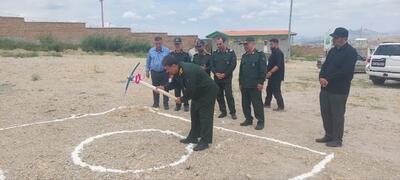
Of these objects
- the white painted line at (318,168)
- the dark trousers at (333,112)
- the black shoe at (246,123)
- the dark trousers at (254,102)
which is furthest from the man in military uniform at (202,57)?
the white painted line at (318,168)

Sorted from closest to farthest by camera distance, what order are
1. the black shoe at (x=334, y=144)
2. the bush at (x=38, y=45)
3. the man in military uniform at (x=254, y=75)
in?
the black shoe at (x=334, y=144) → the man in military uniform at (x=254, y=75) → the bush at (x=38, y=45)

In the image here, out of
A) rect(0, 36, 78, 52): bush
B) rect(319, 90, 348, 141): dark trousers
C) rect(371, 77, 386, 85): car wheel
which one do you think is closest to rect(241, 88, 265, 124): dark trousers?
rect(319, 90, 348, 141): dark trousers

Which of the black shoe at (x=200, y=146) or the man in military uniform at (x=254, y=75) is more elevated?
the man in military uniform at (x=254, y=75)

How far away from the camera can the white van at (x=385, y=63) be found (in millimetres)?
15594

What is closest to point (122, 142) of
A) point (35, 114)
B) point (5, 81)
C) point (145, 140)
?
point (145, 140)

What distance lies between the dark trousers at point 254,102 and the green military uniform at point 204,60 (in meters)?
1.26

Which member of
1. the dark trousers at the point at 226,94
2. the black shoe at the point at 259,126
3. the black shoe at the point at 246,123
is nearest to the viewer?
the black shoe at the point at 259,126

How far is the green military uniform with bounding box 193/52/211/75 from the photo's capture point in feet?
29.5

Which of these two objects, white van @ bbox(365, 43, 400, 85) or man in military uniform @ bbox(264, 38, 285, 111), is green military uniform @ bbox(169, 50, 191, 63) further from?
white van @ bbox(365, 43, 400, 85)

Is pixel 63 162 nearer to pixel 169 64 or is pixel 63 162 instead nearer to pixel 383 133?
pixel 169 64

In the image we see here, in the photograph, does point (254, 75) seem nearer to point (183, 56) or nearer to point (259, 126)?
point (259, 126)

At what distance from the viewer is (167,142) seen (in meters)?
6.91

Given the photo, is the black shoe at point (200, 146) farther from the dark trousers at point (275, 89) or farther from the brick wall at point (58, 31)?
the brick wall at point (58, 31)

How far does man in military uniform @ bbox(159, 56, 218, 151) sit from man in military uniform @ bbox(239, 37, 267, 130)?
53.9 inches
